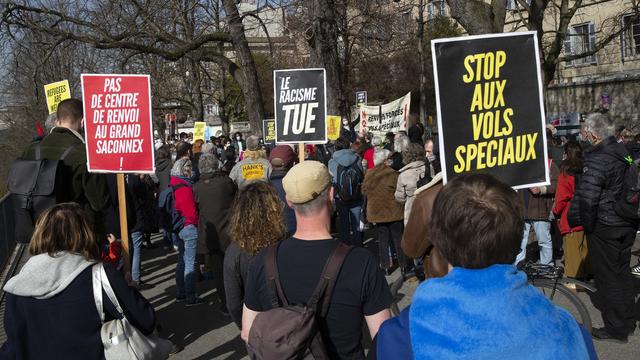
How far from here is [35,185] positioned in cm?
488

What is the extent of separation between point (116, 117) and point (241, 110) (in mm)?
53955

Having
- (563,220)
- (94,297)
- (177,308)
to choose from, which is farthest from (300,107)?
(94,297)

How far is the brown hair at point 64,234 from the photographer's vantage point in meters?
3.34

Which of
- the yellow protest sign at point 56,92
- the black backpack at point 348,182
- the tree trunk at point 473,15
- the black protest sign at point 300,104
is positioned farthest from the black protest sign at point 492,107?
the yellow protest sign at point 56,92

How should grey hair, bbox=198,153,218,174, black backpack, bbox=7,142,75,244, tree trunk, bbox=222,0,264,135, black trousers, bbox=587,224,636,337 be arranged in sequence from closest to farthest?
black backpack, bbox=7,142,75,244 < black trousers, bbox=587,224,636,337 < grey hair, bbox=198,153,218,174 < tree trunk, bbox=222,0,264,135

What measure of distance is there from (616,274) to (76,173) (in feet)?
15.2

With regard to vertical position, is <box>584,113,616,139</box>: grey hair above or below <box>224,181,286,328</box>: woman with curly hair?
above

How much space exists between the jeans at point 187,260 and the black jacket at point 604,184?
4.23 meters

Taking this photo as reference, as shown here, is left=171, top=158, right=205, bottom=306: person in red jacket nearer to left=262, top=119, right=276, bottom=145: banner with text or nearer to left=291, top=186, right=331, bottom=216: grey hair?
left=291, top=186, right=331, bottom=216: grey hair

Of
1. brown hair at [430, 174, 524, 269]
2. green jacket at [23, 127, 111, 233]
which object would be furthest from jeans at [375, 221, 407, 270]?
brown hair at [430, 174, 524, 269]

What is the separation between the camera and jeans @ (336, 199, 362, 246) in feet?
32.1

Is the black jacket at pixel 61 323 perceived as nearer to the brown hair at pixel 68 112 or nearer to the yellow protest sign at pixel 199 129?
the brown hair at pixel 68 112

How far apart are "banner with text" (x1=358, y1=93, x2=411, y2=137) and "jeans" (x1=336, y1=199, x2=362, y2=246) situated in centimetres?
742

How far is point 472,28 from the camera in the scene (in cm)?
1102
